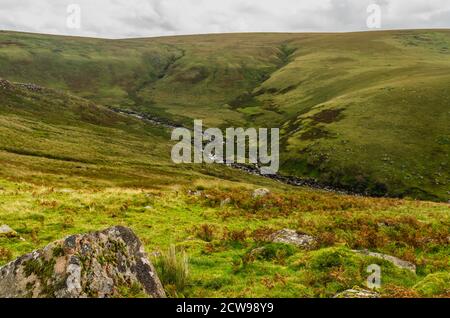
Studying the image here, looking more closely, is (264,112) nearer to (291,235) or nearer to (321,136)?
(321,136)

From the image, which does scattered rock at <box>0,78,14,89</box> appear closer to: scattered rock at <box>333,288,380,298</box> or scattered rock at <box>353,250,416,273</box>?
scattered rock at <box>353,250,416,273</box>

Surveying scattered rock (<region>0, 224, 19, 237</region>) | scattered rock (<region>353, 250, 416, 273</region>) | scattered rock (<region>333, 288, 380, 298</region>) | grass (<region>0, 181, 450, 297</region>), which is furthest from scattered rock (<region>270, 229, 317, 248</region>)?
scattered rock (<region>0, 224, 19, 237</region>)

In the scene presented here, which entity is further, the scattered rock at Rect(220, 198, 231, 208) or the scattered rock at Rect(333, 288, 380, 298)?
the scattered rock at Rect(220, 198, 231, 208)

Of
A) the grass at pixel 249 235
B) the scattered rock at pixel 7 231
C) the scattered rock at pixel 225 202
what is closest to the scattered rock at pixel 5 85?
the grass at pixel 249 235

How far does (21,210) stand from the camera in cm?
2456

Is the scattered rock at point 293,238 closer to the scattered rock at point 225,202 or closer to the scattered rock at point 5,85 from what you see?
the scattered rock at point 225,202

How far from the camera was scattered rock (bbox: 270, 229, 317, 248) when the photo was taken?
1952 centimetres

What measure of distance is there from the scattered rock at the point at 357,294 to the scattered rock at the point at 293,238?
594 centimetres

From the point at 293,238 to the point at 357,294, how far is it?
291 inches

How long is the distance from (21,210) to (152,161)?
69.5 metres

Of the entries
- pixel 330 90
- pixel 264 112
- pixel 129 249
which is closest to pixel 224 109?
pixel 264 112

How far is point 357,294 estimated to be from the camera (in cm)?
1277

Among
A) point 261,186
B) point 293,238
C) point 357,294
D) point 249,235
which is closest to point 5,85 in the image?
point 261,186

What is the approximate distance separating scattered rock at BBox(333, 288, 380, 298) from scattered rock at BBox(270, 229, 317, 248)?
5.94 m
